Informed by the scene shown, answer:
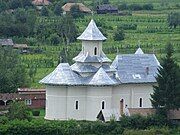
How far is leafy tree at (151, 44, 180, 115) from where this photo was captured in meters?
55.2

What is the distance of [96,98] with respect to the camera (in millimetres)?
57375

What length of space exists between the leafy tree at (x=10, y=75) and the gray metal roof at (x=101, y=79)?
8074mm

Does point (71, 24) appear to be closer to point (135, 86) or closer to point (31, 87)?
point (31, 87)

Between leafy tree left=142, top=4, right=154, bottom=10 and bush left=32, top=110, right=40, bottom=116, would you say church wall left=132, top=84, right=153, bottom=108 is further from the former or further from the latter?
leafy tree left=142, top=4, right=154, bottom=10

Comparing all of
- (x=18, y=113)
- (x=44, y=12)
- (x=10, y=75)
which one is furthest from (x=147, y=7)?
(x=18, y=113)

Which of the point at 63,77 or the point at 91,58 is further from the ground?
the point at 91,58

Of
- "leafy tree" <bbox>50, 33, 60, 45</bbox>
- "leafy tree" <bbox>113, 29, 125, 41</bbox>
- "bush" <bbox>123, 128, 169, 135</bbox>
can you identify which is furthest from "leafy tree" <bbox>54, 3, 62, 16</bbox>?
"bush" <bbox>123, 128, 169, 135</bbox>

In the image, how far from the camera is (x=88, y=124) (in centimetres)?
5334

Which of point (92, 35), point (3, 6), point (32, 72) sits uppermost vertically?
point (3, 6)

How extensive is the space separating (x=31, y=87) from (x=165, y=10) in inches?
2804

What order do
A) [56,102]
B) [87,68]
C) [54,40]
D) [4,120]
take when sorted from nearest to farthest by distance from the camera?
[4,120] < [56,102] < [87,68] < [54,40]

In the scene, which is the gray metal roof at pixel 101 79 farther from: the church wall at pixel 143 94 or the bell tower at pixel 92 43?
the church wall at pixel 143 94

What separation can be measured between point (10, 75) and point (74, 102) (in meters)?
A: 7.56

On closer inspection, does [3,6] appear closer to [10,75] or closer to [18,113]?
[10,75]
